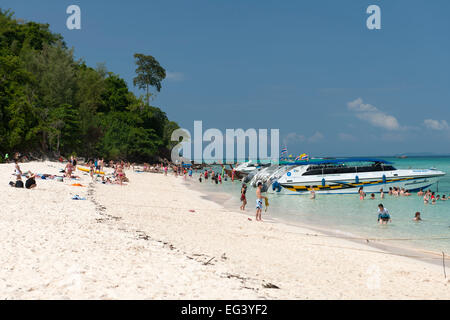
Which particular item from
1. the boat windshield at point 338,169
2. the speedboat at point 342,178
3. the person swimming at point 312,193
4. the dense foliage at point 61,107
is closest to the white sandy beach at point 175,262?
the person swimming at point 312,193

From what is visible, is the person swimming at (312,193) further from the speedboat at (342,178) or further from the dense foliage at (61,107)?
the dense foliage at (61,107)

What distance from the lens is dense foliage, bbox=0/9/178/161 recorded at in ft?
122

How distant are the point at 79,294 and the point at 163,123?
73224 millimetres

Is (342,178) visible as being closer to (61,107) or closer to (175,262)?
(175,262)

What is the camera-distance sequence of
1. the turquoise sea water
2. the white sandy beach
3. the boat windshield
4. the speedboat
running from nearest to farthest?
the white sandy beach, the turquoise sea water, the speedboat, the boat windshield

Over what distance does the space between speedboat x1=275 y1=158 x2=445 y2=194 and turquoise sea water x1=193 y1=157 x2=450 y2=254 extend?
33.1 inches

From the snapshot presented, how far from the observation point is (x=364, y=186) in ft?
99.1

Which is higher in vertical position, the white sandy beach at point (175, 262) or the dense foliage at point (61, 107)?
the dense foliage at point (61, 107)

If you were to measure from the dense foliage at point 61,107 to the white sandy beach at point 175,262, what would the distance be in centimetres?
2885

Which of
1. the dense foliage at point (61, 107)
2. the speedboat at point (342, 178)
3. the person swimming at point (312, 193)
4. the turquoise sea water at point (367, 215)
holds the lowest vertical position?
the turquoise sea water at point (367, 215)

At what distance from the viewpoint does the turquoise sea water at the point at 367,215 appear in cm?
1516

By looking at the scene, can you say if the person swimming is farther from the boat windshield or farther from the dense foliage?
the dense foliage

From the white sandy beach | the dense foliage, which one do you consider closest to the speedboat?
the white sandy beach
